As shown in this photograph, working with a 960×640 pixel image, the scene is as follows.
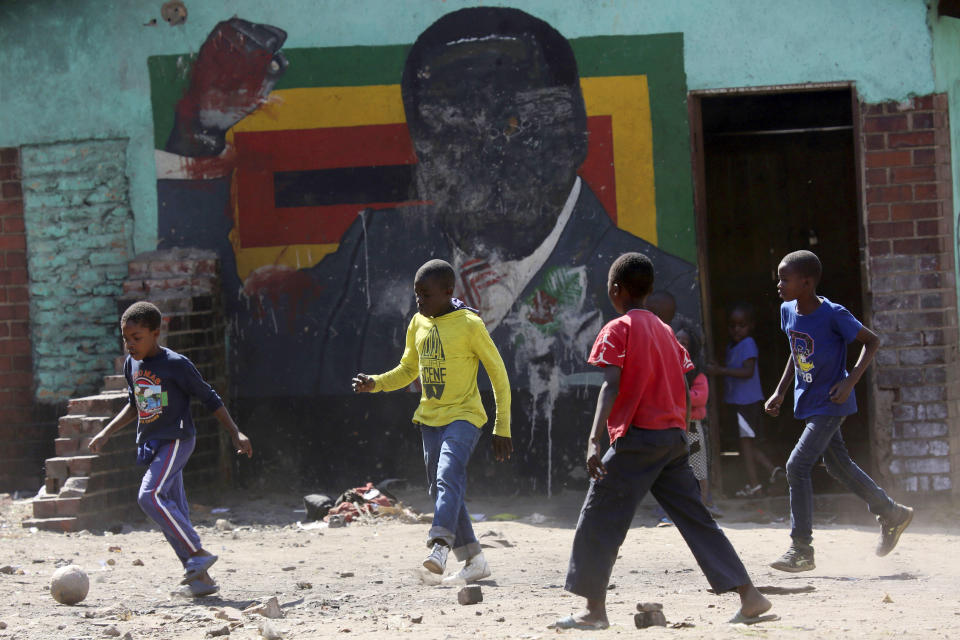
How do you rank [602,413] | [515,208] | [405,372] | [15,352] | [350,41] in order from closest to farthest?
[602,413] < [405,372] < [515,208] < [350,41] < [15,352]

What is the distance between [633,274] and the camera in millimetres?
4109

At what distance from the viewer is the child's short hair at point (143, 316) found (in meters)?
5.19

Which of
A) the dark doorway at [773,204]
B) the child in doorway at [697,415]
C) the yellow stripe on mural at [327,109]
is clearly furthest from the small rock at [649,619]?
the dark doorway at [773,204]

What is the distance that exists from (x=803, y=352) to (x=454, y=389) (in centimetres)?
176

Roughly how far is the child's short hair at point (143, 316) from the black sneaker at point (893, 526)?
3.77m

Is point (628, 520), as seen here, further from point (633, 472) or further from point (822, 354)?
point (822, 354)

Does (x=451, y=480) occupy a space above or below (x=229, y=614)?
above

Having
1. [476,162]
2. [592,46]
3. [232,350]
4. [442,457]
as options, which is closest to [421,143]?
[476,162]

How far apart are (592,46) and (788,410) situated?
4.04m

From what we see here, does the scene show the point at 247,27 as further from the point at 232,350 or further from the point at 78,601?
the point at 78,601

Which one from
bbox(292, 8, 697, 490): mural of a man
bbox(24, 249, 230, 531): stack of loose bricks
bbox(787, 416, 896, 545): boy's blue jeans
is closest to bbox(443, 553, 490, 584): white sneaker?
bbox(787, 416, 896, 545): boy's blue jeans

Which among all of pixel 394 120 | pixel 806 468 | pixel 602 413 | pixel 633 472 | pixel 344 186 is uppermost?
pixel 394 120

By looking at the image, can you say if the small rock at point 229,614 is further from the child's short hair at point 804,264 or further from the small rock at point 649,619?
the child's short hair at point 804,264

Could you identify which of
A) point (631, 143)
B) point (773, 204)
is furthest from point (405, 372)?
point (773, 204)
